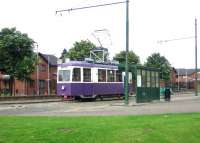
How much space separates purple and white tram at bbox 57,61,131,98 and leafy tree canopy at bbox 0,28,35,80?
18.3m

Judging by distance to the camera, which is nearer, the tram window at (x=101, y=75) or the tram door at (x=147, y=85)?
the tram door at (x=147, y=85)

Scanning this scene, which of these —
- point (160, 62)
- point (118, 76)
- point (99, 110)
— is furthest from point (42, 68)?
point (99, 110)

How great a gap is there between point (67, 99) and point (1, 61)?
2057cm

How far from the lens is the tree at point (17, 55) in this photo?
6088 centimetres

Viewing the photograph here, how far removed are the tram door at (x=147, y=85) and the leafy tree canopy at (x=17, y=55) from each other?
78.9 feet

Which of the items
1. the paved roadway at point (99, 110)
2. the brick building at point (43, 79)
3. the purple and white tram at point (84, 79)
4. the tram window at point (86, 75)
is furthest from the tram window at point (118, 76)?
the brick building at point (43, 79)

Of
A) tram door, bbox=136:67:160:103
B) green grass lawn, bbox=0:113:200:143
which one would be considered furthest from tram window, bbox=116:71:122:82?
green grass lawn, bbox=0:113:200:143

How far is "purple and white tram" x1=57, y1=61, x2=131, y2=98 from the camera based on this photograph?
41.5 m

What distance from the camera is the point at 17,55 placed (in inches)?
2458

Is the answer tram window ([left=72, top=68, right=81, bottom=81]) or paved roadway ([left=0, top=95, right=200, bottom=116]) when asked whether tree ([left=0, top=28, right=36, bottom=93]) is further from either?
paved roadway ([left=0, top=95, right=200, bottom=116])

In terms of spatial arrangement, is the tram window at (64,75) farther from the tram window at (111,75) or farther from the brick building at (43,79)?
the brick building at (43,79)

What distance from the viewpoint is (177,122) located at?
16.5 metres

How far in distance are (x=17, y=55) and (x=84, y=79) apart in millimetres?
→ 22197

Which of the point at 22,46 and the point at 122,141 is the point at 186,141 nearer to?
the point at 122,141
